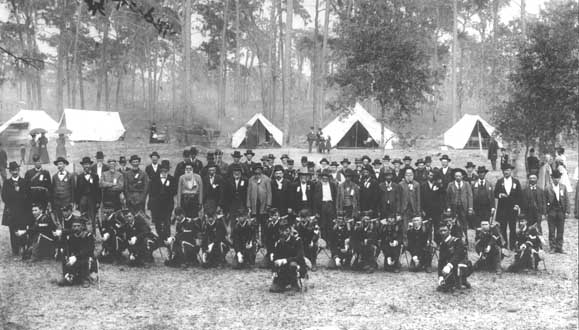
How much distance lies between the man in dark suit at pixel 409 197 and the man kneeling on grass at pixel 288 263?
2.87 metres

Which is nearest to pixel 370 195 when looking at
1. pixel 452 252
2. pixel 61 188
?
pixel 452 252

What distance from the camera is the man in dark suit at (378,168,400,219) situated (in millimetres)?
10492

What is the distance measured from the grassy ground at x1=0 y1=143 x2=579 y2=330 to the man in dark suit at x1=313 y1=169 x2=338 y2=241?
1.52 metres

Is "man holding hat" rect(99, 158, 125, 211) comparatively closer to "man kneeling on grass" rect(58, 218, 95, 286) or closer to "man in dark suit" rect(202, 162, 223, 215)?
"man in dark suit" rect(202, 162, 223, 215)

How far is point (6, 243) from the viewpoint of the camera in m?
10.7

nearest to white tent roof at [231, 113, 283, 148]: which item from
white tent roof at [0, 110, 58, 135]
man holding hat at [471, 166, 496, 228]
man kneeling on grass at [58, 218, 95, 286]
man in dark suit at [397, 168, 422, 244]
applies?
white tent roof at [0, 110, 58, 135]

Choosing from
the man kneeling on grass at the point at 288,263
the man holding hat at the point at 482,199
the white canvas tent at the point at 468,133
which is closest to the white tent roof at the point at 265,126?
the white canvas tent at the point at 468,133

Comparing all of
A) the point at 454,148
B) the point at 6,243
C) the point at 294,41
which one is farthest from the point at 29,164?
the point at 294,41

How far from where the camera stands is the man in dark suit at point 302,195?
10.5 meters

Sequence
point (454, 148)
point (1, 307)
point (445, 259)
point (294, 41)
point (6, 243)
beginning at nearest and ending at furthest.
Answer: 1. point (1, 307)
2. point (445, 259)
3. point (6, 243)
4. point (454, 148)
5. point (294, 41)

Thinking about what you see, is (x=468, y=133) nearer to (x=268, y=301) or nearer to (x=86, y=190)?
(x=86, y=190)

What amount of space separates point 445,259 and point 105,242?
5.30 m

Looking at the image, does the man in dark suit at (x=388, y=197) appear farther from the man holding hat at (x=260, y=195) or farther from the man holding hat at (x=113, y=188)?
the man holding hat at (x=113, y=188)

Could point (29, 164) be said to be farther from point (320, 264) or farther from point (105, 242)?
point (320, 264)
